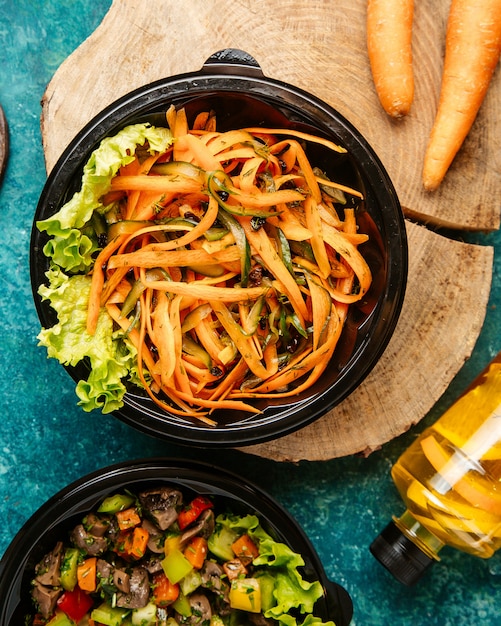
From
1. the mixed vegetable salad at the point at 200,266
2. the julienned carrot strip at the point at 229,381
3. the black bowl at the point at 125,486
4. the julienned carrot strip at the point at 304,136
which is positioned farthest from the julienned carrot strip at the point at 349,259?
the black bowl at the point at 125,486

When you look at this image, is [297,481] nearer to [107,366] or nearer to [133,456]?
[133,456]

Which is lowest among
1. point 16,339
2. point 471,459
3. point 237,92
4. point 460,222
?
point 16,339

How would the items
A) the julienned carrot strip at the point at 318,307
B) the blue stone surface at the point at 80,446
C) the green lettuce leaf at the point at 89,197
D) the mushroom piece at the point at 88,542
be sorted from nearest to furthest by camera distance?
1. the green lettuce leaf at the point at 89,197
2. the julienned carrot strip at the point at 318,307
3. the mushroom piece at the point at 88,542
4. the blue stone surface at the point at 80,446

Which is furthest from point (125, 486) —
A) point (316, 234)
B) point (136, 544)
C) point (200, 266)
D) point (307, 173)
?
point (307, 173)

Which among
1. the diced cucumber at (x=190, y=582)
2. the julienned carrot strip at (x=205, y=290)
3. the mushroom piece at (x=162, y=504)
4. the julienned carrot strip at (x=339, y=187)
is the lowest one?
the diced cucumber at (x=190, y=582)

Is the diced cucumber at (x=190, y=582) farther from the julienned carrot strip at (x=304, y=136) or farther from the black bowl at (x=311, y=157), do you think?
the julienned carrot strip at (x=304, y=136)

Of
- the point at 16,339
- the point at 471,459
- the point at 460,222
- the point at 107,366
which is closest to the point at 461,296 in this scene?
the point at 460,222

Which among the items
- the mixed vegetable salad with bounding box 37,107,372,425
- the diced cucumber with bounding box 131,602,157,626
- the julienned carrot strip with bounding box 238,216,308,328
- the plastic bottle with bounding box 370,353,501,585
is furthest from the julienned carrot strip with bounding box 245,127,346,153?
the diced cucumber with bounding box 131,602,157,626
